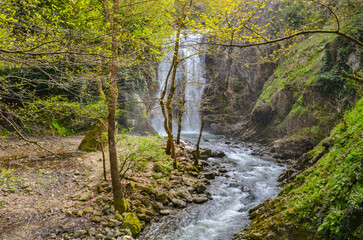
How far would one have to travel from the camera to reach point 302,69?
17438 mm

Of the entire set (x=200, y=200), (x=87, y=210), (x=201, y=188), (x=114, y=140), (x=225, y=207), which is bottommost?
(x=225, y=207)

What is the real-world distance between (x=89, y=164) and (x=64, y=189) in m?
1.98

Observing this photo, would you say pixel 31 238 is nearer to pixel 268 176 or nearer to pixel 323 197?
pixel 323 197

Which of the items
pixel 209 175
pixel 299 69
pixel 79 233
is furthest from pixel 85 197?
pixel 299 69

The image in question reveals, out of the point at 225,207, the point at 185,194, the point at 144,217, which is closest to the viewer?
the point at 144,217

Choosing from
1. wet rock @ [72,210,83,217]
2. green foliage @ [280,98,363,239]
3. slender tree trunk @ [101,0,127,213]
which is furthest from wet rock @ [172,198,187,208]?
green foliage @ [280,98,363,239]

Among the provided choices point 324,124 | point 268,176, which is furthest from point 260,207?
point 324,124

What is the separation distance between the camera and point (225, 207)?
8.48 m

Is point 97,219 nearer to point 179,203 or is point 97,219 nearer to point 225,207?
point 179,203

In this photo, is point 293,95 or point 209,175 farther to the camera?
point 293,95

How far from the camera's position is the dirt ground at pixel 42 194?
5553mm

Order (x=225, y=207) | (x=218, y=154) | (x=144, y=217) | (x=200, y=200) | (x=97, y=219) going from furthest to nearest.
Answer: (x=218, y=154) < (x=200, y=200) < (x=225, y=207) < (x=144, y=217) < (x=97, y=219)

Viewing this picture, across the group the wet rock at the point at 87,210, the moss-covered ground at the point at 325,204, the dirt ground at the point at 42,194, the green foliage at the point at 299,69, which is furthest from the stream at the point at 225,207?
the green foliage at the point at 299,69

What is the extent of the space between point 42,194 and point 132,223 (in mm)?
3002
